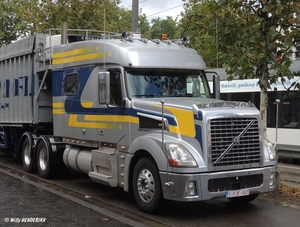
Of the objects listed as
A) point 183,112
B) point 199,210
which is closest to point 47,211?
point 199,210

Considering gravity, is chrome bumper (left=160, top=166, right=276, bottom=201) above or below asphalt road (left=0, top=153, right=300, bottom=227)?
above

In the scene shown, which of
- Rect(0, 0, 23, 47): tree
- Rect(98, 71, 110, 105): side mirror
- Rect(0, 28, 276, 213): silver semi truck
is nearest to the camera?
Rect(0, 28, 276, 213): silver semi truck

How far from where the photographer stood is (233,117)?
304 inches

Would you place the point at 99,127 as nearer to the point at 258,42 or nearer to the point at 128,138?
Result: the point at 128,138

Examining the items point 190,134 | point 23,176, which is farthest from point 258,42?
point 23,176

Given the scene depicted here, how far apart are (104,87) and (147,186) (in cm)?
198

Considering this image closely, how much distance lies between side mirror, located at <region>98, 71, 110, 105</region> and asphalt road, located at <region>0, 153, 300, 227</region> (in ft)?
6.37

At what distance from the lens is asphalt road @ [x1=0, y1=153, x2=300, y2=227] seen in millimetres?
7492

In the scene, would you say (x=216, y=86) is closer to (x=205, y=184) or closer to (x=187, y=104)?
(x=187, y=104)

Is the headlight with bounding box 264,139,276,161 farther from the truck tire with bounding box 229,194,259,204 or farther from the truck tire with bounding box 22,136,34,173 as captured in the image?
the truck tire with bounding box 22,136,34,173

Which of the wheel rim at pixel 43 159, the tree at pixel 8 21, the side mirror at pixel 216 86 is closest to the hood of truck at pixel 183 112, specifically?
the side mirror at pixel 216 86

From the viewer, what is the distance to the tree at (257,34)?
9477 mm

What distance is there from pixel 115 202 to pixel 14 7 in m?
22.7

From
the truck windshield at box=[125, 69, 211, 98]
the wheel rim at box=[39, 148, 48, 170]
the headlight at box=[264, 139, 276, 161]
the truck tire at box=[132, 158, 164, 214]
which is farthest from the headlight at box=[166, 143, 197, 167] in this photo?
the wheel rim at box=[39, 148, 48, 170]
